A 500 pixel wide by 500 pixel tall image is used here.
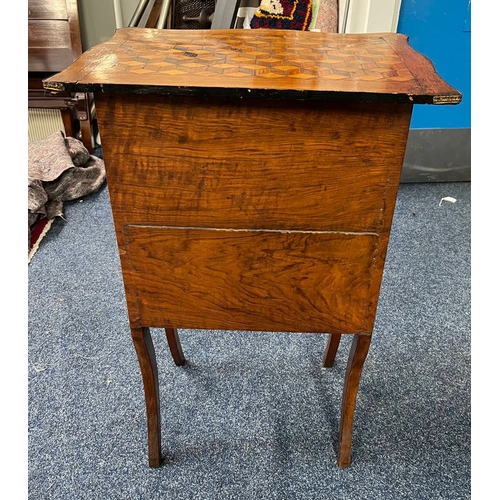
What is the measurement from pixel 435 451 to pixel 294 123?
867mm

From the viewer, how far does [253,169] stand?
2.44 feet

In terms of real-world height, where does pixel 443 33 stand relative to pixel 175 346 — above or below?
above

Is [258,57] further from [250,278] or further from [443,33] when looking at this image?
[443,33]

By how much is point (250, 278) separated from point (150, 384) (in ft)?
1.13

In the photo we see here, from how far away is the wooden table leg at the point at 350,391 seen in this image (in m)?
0.94

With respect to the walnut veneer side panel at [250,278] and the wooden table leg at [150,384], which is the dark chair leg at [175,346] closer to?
the wooden table leg at [150,384]

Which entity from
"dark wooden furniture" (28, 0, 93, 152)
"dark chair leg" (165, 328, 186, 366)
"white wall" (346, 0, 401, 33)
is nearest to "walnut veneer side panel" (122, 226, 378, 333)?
"dark chair leg" (165, 328, 186, 366)

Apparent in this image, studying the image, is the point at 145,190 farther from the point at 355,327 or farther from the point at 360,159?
the point at 355,327

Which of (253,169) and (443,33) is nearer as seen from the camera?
(253,169)

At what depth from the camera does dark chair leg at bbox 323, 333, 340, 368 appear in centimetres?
128

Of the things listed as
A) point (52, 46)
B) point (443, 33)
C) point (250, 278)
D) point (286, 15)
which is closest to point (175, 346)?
Answer: point (250, 278)

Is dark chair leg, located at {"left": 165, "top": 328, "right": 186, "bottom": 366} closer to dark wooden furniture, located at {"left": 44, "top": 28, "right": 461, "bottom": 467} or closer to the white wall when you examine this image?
dark wooden furniture, located at {"left": 44, "top": 28, "right": 461, "bottom": 467}

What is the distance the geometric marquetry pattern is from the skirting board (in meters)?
1.40

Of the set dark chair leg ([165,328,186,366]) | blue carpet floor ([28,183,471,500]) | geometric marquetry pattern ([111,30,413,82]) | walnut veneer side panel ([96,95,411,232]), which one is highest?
geometric marquetry pattern ([111,30,413,82])
